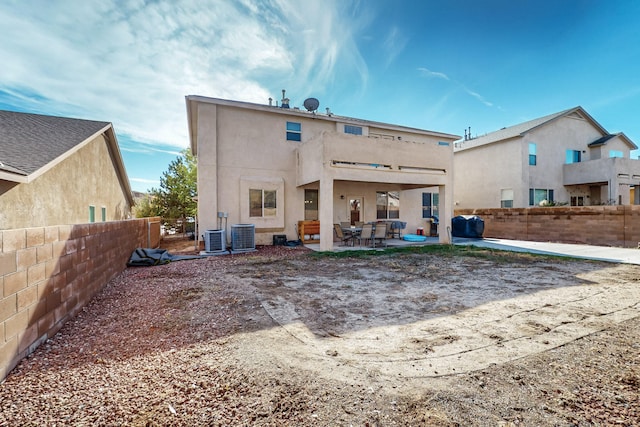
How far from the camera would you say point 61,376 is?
268cm

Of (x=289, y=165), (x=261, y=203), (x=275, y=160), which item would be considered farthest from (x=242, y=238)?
(x=289, y=165)

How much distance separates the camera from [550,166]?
20.5 metres

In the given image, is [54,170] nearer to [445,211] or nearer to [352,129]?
[352,129]

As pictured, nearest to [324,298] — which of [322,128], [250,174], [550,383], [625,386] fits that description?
[550,383]

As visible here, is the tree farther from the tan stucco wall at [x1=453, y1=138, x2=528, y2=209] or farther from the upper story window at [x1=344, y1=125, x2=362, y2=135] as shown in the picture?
the tan stucco wall at [x1=453, y1=138, x2=528, y2=209]

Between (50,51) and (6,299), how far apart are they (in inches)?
447

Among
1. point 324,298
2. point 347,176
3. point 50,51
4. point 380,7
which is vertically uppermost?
point 380,7

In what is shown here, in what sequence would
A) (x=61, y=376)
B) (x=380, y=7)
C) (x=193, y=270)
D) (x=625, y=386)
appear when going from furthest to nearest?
(x=380, y=7), (x=193, y=270), (x=61, y=376), (x=625, y=386)

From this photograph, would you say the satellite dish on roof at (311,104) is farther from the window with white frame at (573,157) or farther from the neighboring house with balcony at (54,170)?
the window with white frame at (573,157)

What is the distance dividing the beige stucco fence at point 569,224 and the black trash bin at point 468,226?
1.30m

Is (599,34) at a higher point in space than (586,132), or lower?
higher

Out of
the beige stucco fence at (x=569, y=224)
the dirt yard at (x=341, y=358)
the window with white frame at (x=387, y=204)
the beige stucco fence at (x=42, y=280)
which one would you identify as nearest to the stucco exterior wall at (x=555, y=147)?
the beige stucco fence at (x=569, y=224)

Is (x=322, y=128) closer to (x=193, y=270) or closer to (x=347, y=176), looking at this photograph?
(x=347, y=176)

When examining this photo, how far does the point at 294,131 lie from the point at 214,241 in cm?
667
